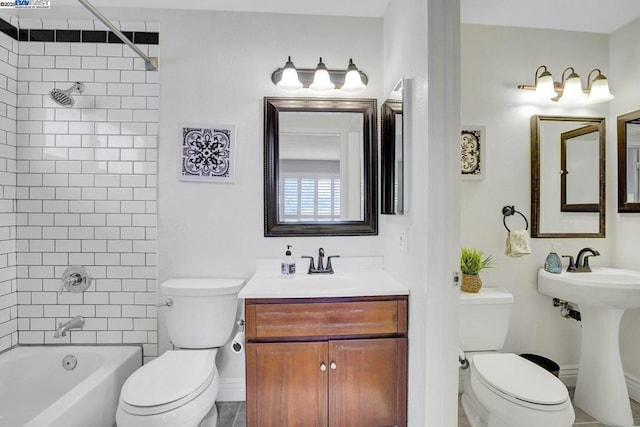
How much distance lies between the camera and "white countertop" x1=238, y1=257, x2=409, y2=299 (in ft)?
4.95

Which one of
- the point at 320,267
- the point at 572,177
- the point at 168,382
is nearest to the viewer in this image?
the point at 168,382

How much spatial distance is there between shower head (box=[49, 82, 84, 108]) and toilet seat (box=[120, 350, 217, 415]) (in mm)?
1651

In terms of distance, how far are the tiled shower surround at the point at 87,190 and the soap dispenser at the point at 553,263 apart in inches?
105

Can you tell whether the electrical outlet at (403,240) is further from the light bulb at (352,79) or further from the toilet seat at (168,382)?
the toilet seat at (168,382)

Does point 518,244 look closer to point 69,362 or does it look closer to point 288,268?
point 288,268

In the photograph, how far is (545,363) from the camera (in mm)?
1886

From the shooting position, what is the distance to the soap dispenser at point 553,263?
194 cm

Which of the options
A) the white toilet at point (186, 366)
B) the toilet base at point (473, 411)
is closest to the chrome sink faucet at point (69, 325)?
the white toilet at point (186, 366)

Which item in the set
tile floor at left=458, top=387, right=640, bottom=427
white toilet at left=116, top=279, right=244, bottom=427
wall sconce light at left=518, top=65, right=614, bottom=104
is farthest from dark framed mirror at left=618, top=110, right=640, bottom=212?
white toilet at left=116, top=279, right=244, bottom=427

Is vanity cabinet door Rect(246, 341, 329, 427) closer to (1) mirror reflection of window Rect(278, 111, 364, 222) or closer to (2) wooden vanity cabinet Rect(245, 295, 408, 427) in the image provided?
(2) wooden vanity cabinet Rect(245, 295, 408, 427)

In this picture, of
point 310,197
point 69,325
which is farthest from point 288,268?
point 69,325

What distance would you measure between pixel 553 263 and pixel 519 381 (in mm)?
919

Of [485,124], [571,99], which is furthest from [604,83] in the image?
[485,124]

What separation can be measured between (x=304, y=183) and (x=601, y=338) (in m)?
2.03
